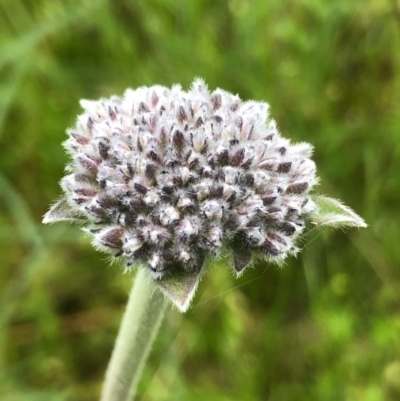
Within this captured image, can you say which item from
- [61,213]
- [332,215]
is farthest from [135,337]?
[332,215]

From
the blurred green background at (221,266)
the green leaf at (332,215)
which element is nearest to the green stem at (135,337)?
the green leaf at (332,215)

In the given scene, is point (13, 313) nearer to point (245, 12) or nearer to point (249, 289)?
point (249, 289)

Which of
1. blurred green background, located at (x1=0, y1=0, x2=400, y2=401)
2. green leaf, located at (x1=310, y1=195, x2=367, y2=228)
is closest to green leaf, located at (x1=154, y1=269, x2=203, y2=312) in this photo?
green leaf, located at (x1=310, y1=195, x2=367, y2=228)

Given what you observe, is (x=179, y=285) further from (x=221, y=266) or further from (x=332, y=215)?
(x=221, y=266)

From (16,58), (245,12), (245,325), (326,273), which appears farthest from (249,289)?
(16,58)

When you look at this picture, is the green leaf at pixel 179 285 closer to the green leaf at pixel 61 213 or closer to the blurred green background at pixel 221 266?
the green leaf at pixel 61 213

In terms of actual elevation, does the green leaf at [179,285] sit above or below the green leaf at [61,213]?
below

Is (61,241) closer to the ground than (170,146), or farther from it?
farther from it
